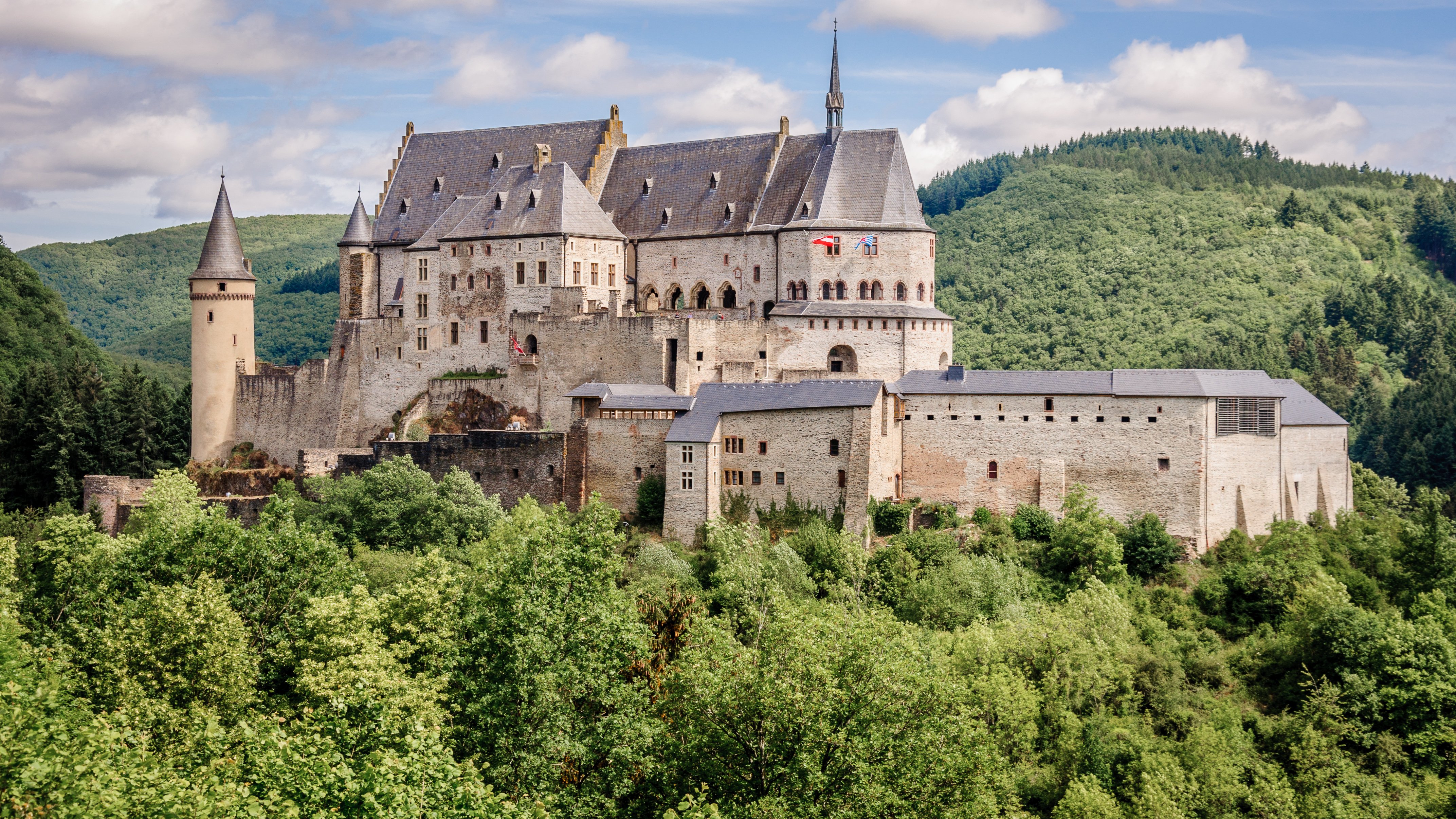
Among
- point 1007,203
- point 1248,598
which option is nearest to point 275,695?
point 1248,598

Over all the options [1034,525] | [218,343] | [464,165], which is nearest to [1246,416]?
[1034,525]

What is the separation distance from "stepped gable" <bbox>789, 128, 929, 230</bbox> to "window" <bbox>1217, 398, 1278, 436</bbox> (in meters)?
14.1

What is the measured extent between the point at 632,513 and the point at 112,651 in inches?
861

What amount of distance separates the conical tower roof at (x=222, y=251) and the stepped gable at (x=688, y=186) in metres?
15.7

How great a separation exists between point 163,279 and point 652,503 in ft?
345

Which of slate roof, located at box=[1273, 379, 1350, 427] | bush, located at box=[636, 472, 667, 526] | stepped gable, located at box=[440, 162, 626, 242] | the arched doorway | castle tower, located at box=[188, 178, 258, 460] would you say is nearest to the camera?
bush, located at box=[636, 472, 667, 526]

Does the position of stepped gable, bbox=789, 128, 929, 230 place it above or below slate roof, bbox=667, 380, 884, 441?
above

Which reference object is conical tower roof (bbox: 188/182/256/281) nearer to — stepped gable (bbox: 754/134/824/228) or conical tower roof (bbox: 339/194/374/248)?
conical tower roof (bbox: 339/194/374/248)

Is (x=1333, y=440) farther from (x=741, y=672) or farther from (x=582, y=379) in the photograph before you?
(x=741, y=672)

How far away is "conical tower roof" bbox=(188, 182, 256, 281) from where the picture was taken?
210ft

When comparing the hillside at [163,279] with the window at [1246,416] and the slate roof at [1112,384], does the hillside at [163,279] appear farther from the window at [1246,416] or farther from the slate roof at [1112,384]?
the window at [1246,416]

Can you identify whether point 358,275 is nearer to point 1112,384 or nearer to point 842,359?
point 842,359

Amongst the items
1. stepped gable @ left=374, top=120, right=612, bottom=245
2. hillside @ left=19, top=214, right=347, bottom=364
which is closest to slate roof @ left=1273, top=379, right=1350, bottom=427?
stepped gable @ left=374, top=120, right=612, bottom=245

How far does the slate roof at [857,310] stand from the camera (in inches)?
2210
